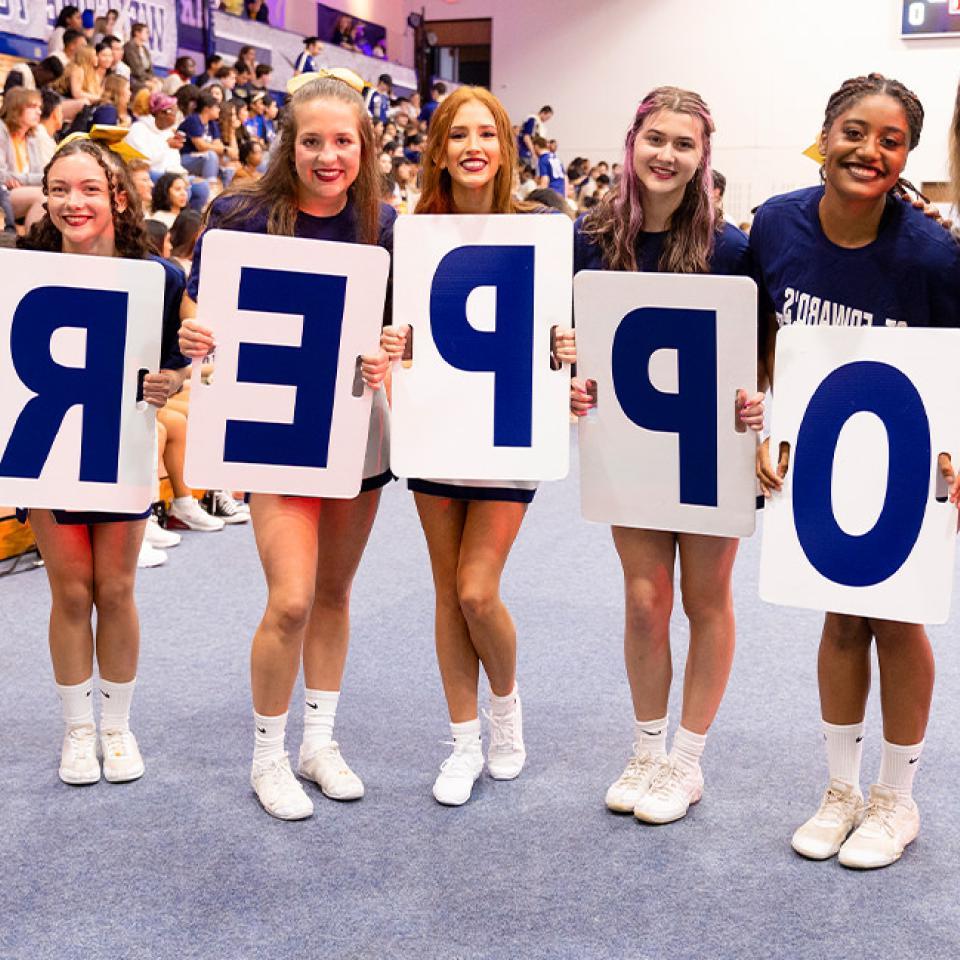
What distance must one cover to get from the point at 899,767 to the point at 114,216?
191cm

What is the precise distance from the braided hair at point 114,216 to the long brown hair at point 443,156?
0.58 metres

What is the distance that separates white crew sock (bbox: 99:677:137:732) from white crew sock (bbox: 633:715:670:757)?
1.11 m

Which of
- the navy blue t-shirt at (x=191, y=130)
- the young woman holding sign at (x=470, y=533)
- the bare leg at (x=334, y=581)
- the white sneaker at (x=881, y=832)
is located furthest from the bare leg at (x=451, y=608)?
the navy blue t-shirt at (x=191, y=130)

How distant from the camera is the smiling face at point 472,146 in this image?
2277mm

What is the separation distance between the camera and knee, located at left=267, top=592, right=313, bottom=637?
2.29 meters

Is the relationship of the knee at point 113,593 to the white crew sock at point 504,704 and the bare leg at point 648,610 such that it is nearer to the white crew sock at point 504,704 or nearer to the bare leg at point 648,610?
the white crew sock at point 504,704

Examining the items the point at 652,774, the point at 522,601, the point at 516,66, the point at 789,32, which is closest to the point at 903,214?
the point at 652,774

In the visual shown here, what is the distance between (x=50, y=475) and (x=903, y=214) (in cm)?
166

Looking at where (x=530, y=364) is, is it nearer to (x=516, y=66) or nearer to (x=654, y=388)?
(x=654, y=388)

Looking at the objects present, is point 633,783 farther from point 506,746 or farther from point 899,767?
point 899,767

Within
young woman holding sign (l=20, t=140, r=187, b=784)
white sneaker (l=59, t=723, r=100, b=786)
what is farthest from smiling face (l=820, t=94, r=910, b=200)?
white sneaker (l=59, t=723, r=100, b=786)

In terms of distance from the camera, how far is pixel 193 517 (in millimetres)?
4941

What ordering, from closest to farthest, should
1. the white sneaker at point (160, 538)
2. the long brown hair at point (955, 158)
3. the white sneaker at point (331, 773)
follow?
1. the long brown hair at point (955, 158)
2. the white sneaker at point (331, 773)
3. the white sneaker at point (160, 538)

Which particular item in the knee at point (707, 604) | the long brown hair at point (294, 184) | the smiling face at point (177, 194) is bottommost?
the knee at point (707, 604)
